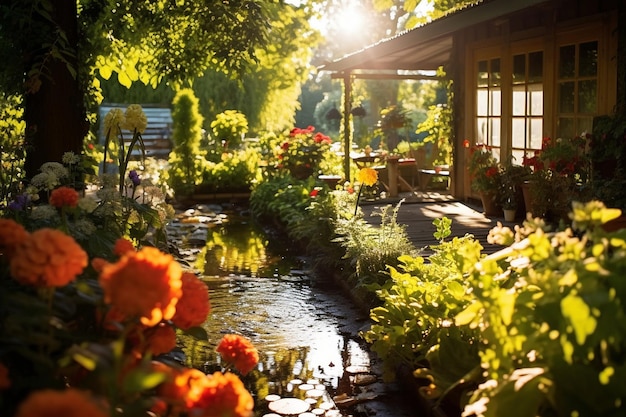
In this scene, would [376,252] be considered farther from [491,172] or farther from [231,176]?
[231,176]

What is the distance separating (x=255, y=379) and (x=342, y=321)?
64.0 inches

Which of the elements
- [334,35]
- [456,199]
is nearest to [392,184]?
[456,199]

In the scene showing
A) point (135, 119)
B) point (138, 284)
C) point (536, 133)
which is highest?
point (135, 119)

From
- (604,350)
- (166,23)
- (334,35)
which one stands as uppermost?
(334,35)

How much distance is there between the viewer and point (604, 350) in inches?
89.0

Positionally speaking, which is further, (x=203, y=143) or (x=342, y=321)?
(x=203, y=143)

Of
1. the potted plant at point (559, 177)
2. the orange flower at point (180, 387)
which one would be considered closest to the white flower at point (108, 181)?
the orange flower at point (180, 387)

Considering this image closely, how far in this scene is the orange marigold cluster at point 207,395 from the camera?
2.00m

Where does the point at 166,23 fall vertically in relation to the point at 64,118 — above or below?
above

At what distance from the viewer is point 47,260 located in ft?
6.45

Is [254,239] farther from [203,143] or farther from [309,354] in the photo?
[203,143]

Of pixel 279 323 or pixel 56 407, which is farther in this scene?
pixel 279 323

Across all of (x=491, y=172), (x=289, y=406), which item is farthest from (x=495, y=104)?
(x=289, y=406)

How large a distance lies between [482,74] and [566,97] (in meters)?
2.38
